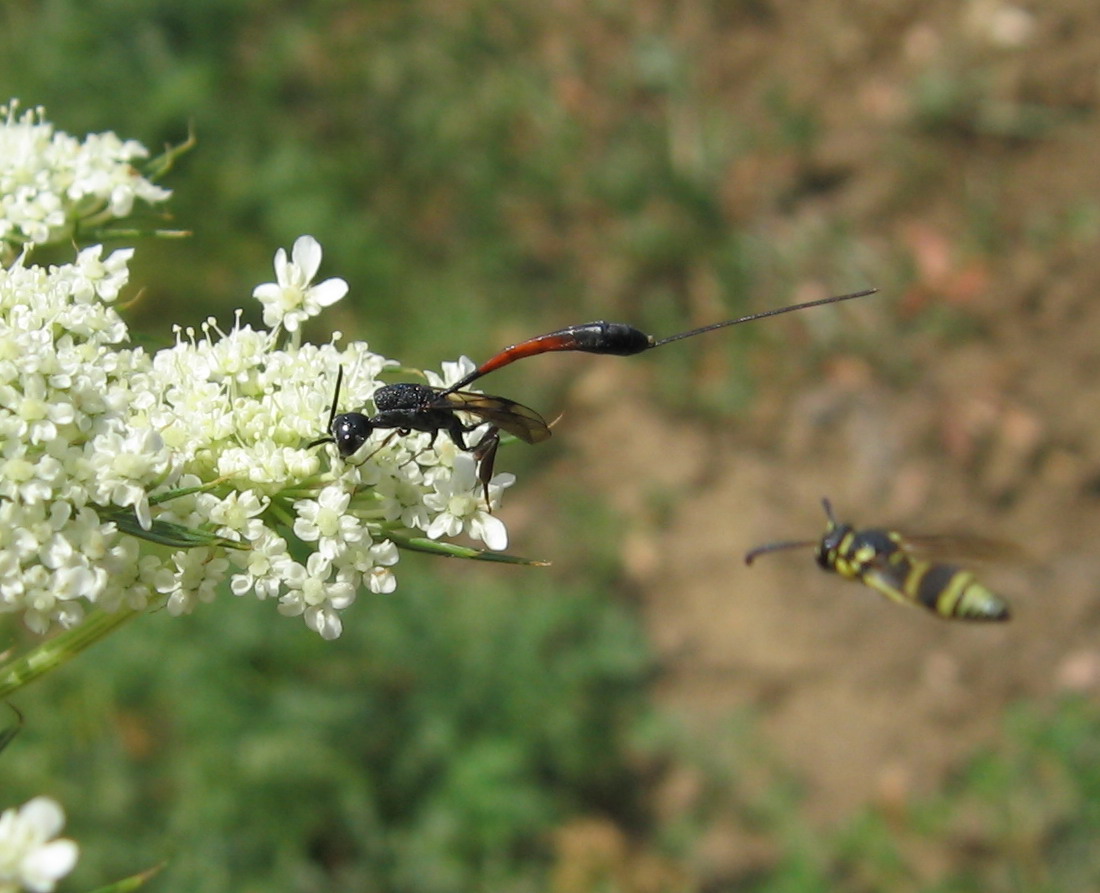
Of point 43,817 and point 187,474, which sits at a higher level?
point 187,474

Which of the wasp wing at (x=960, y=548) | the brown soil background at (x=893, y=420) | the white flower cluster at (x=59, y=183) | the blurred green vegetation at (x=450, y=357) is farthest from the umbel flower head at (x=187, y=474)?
the brown soil background at (x=893, y=420)

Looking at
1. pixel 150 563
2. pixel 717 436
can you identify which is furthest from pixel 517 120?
pixel 150 563

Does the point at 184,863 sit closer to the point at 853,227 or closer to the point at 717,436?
the point at 717,436

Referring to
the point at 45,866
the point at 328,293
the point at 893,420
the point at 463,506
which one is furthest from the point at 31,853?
the point at 893,420

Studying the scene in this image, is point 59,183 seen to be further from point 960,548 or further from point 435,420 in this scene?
point 960,548

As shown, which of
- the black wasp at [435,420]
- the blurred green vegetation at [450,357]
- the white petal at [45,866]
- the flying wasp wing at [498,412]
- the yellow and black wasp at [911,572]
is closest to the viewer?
the white petal at [45,866]

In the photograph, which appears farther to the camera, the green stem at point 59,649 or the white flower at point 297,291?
the white flower at point 297,291

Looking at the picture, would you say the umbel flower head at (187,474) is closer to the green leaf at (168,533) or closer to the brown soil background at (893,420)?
the green leaf at (168,533)
